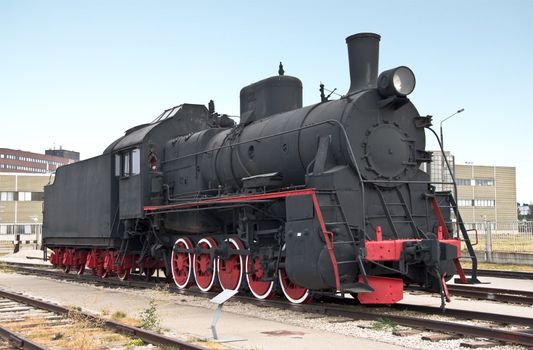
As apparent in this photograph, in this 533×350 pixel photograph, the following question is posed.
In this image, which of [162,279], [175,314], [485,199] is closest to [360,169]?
[175,314]

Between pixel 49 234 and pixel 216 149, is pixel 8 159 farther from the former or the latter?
pixel 216 149

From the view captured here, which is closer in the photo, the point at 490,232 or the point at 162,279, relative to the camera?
the point at 162,279

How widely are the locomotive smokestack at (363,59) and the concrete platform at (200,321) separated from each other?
4543mm

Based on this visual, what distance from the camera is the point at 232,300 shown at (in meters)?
12.2

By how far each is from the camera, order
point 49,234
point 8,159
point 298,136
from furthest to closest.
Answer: point 8,159, point 49,234, point 298,136

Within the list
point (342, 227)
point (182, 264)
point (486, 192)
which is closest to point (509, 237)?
point (182, 264)

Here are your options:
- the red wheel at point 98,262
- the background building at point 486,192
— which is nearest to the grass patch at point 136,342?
the red wheel at point 98,262

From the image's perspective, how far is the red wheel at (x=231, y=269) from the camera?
12.2m

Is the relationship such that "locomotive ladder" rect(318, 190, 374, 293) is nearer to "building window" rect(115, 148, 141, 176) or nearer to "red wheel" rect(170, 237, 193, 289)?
"red wheel" rect(170, 237, 193, 289)

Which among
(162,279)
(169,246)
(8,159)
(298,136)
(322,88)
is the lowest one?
(162,279)

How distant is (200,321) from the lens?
9.46 metres

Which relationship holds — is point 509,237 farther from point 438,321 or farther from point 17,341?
point 17,341

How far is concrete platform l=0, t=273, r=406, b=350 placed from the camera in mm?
7504

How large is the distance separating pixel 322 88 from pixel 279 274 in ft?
12.2
